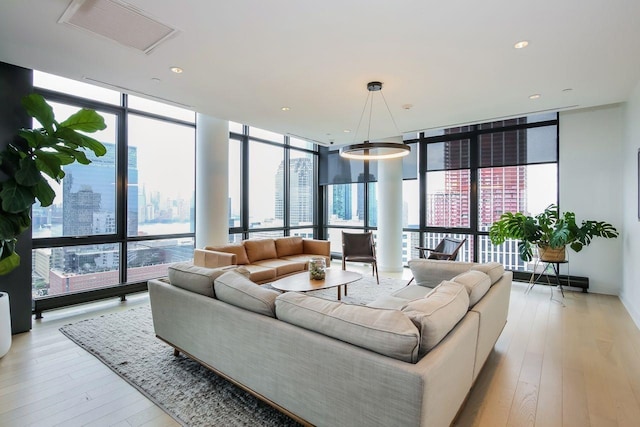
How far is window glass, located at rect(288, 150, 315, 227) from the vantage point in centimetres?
737

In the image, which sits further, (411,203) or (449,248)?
(411,203)

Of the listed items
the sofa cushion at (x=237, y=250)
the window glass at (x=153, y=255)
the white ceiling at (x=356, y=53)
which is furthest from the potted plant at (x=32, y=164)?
the sofa cushion at (x=237, y=250)

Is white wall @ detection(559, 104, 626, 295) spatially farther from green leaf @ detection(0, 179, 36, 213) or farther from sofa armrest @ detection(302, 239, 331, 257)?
green leaf @ detection(0, 179, 36, 213)

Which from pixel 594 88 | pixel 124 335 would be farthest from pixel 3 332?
pixel 594 88

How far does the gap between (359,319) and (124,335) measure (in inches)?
110

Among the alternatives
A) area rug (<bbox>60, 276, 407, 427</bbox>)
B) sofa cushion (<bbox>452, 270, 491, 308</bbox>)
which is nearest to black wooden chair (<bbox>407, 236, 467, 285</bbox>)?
sofa cushion (<bbox>452, 270, 491, 308</bbox>)

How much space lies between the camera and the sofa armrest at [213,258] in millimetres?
4234

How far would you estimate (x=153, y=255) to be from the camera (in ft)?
16.1

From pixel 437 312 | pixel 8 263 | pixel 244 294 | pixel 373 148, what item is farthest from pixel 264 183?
pixel 437 312

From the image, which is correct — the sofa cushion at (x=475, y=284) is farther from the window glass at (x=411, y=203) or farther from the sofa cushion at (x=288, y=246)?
the window glass at (x=411, y=203)

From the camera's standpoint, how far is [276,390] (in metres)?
1.77

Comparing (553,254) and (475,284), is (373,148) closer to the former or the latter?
(475,284)

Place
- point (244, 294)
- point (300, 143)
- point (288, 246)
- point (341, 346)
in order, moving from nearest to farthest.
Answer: point (341, 346)
point (244, 294)
point (288, 246)
point (300, 143)

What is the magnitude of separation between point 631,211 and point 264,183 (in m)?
5.90
